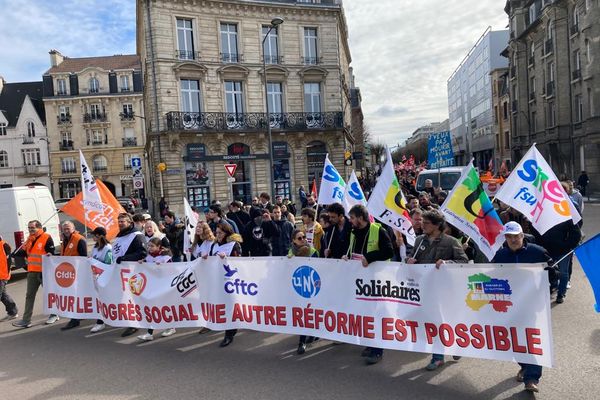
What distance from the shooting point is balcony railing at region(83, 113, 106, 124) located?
5969 cm

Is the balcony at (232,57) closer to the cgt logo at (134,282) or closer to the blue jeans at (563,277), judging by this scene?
the cgt logo at (134,282)

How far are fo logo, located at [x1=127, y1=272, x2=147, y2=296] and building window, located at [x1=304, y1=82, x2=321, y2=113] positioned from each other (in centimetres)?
2567

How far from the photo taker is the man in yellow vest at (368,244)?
5344mm

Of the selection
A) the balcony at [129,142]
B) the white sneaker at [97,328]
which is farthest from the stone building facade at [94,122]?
the white sneaker at [97,328]

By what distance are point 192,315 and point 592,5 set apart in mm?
35520

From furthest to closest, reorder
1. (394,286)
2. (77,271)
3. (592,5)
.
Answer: (592,5) < (77,271) < (394,286)

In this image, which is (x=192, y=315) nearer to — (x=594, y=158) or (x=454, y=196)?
(x=454, y=196)

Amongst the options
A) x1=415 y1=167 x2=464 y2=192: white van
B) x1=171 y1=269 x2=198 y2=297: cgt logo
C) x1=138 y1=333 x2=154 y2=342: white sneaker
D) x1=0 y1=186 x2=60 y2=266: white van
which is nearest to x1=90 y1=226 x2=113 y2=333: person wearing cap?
x1=138 y1=333 x2=154 y2=342: white sneaker

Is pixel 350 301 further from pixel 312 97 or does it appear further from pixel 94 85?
pixel 94 85

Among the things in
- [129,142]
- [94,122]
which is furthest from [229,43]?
[94,122]

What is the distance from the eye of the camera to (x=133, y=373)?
17.7 feet

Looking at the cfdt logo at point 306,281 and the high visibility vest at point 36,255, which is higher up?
the high visibility vest at point 36,255

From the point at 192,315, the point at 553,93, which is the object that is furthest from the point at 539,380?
the point at 553,93

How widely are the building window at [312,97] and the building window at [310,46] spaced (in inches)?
58.6
